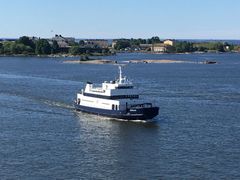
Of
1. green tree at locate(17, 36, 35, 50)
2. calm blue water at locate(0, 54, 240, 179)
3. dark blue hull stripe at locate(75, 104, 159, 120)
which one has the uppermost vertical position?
green tree at locate(17, 36, 35, 50)

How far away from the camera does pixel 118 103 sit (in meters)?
43.1

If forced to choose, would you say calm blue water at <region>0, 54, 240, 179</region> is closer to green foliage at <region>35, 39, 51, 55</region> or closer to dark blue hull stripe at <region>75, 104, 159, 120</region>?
dark blue hull stripe at <region>75, 104, 159, 120</region>

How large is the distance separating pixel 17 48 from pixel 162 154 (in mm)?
138101

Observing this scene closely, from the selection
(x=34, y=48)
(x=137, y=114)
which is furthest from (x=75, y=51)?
(x=137, y=114)

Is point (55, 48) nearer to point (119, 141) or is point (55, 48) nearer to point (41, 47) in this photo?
point (41, 47)

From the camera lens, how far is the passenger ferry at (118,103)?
4238cm

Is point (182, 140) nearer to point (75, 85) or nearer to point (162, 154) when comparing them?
point (162, 154)

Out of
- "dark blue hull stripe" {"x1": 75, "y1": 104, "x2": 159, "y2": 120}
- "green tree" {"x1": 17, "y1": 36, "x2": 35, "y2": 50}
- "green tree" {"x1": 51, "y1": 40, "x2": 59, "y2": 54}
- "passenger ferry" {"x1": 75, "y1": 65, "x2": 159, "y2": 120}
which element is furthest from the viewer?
"green tree" {"x1": 17, "y1": 36, "x2": 35, "y2": 50}

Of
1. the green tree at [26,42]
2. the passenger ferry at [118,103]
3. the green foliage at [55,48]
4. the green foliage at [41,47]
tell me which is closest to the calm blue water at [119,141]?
the passenger ferry at [118,103]

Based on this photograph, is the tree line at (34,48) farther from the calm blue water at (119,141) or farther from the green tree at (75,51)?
the calm blue water at (119,141)

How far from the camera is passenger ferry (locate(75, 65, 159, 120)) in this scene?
42.4 meters

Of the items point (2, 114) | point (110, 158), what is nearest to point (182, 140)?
point (110, 158)

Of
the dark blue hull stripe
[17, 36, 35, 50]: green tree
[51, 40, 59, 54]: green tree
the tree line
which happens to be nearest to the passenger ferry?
the dark blue hull stripe

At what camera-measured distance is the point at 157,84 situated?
71.4 meters
